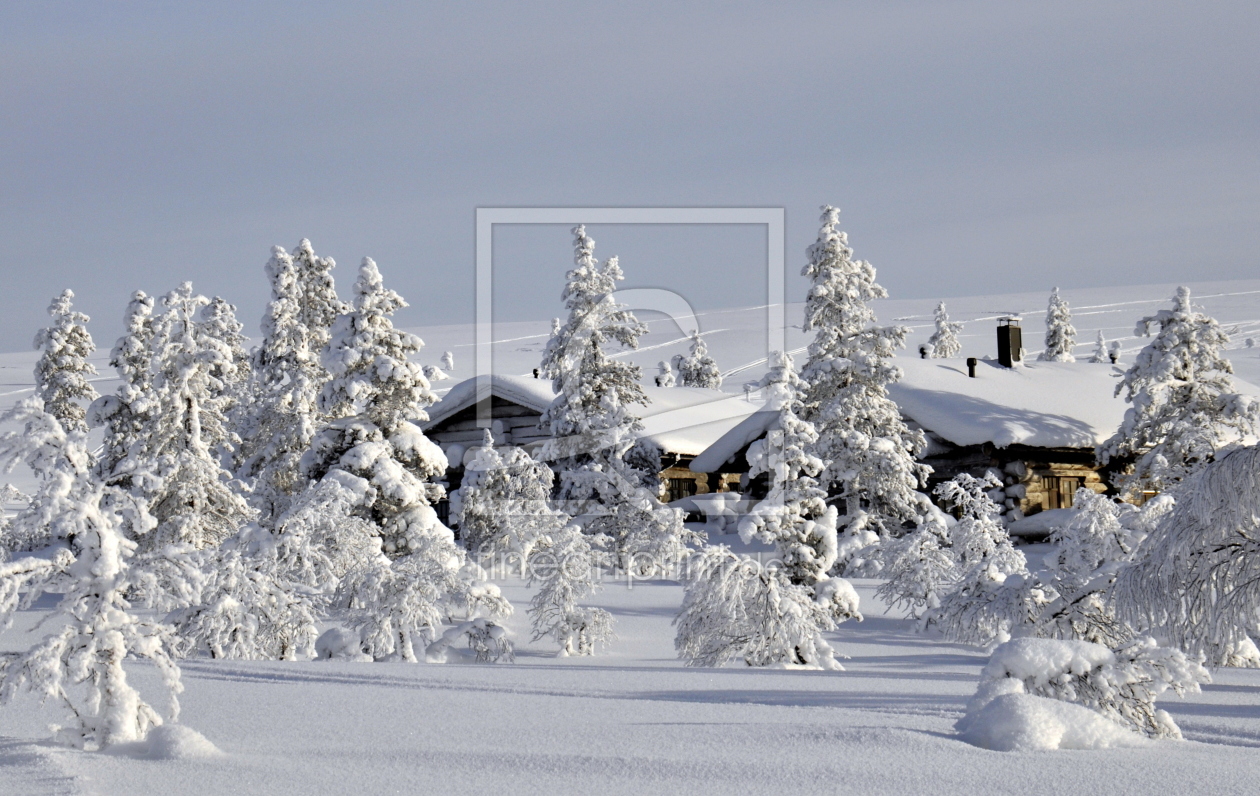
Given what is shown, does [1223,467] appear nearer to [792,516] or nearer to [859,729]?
[859,729]

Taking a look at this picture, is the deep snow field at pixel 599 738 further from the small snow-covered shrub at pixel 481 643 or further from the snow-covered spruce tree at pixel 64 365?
the snow-covered spruce tree at pixel 64 365

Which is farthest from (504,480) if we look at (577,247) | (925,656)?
(925,656)

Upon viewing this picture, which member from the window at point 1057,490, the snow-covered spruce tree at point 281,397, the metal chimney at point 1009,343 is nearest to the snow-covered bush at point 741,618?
the snow-covered spruce tree at point 281,397

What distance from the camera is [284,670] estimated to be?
1038cm

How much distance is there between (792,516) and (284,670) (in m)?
12.3

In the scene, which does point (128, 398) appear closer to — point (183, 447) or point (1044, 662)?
point (183, 447)

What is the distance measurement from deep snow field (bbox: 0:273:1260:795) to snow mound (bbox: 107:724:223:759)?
0.23ft

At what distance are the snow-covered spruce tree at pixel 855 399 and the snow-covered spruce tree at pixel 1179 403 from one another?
543cm

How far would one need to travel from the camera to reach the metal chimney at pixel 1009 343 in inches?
1527

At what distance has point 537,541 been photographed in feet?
78.3

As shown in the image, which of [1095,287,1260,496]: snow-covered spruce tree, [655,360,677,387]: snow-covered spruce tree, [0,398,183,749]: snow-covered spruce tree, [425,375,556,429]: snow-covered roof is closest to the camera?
[0,398,183,749]: snow-covered spruce tree

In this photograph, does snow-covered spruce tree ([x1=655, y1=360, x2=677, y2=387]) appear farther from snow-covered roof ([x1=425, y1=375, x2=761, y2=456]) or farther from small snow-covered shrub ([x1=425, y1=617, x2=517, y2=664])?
small snow-covered shrub ([x1=425, y1=617, x2=517, y2=664])

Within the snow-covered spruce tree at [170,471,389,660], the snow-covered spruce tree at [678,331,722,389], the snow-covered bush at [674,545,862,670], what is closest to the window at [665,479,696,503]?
the snow-covered spruce tree at [170,471,389,660]

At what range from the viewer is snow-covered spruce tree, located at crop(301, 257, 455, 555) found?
70.8 feet
